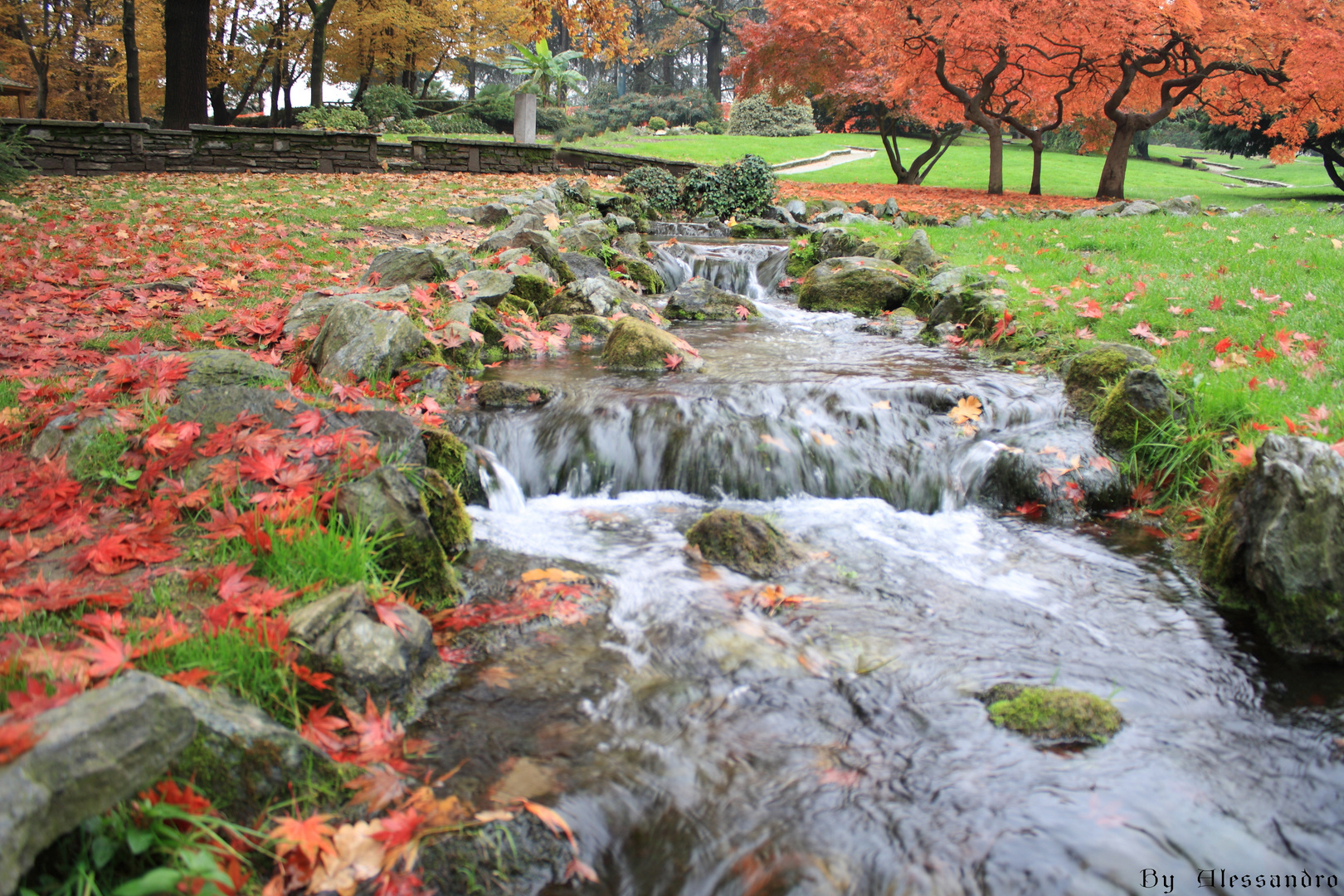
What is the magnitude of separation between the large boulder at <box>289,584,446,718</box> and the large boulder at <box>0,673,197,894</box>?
58 centimetres

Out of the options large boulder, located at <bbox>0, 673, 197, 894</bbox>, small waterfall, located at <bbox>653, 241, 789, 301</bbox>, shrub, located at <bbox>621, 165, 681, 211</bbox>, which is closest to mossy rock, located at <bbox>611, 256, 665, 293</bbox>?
small waterfall, located at <bbox>653, 241, 789, 301</bbox>

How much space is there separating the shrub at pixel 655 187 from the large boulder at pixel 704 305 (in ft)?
21.0

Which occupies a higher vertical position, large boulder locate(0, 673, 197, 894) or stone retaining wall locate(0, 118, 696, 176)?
stone retaining wall locate(0, 118, 696, 176)

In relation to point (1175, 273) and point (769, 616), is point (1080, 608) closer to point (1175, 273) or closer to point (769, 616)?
point (769, 616)

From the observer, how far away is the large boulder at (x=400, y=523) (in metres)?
3.02

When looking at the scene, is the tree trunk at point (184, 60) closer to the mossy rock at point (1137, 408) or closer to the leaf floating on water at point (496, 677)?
the leaf floating on water at point (496, 677)

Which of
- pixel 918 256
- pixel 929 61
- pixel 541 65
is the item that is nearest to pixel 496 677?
pixel 918 256

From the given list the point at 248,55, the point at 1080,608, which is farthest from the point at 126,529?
the point at 248,55

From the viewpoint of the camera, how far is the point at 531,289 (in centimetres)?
767

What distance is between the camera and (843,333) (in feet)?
26.2

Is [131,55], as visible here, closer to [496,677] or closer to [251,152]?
[251,152]

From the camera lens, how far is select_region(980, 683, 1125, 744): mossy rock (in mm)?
2654

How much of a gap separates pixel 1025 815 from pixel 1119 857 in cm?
25

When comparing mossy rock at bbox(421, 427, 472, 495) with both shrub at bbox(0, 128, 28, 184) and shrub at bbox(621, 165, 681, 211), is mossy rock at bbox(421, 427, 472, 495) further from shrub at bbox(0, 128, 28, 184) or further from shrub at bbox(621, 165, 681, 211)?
shrub at bbox(621, 165, 681, 211)
